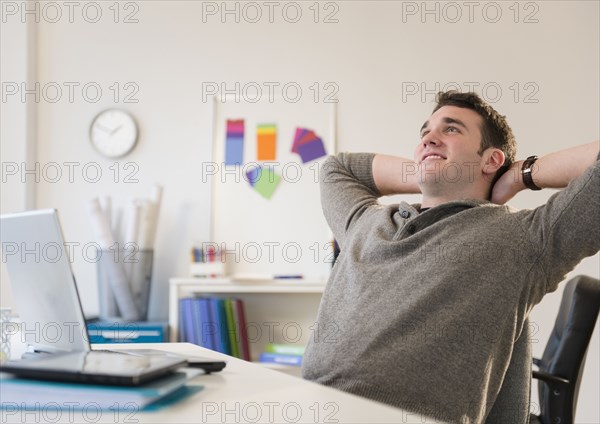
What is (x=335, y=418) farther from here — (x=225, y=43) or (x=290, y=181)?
(x=225, y=43)

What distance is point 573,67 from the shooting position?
3.41m

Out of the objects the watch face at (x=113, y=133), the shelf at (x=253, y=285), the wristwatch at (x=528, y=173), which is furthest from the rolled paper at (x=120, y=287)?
the wristwatch at (x=528, y=173)

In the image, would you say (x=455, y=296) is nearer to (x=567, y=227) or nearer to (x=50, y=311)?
(x=567, y=227)

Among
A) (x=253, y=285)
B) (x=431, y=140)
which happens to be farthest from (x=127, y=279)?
(x=431, y=140)

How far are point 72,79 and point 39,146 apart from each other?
0.38 m

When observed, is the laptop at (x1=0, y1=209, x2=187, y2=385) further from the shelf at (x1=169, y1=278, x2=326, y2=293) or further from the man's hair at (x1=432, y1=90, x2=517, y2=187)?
the shelf at (x1=169, y1=278, x2=326, y2=293)

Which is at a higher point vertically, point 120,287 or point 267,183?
point 267,183

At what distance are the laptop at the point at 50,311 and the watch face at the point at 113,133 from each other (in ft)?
7.03

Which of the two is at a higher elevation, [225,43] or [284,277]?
[225,43]

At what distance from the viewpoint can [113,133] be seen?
3.52 meters

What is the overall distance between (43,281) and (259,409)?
0.59 metres

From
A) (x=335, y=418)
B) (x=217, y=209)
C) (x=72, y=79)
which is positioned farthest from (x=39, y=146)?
(x=335, y=418)

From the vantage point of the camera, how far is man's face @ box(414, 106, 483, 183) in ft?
5.68

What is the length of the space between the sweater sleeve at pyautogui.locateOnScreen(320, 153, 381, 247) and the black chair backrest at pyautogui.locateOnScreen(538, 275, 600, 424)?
0.75m
